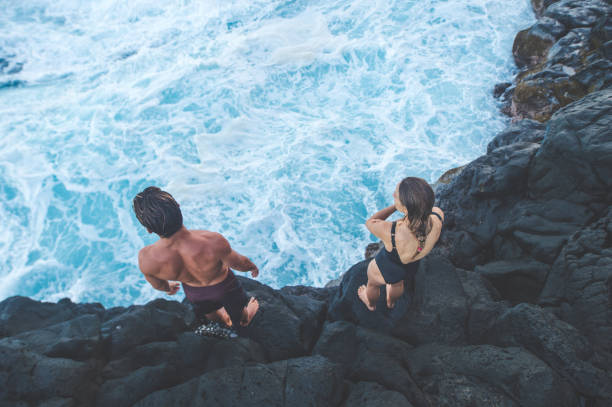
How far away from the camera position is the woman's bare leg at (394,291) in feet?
11.6

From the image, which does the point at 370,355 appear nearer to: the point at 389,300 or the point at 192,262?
the point at 389,300

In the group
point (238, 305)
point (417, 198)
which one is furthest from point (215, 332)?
point (417, 198)

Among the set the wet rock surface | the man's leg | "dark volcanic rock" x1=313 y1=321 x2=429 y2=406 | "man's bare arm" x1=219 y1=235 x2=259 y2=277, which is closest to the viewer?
"dark volcanic rock" x1=313 y1=321 x2=429 y2=406

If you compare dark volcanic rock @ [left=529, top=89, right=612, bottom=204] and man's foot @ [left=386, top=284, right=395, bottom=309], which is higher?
dark volcanic rock @ [left=529, top=89, right=612, bottom=204]

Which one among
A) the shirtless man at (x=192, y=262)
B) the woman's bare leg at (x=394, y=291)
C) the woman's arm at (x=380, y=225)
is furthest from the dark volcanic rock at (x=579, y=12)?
the shirtless man at (x=192, y=262)

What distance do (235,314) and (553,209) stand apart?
159 inches

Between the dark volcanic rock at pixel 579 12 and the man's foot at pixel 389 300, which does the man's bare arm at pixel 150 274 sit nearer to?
the man's foot at pixel 389 300

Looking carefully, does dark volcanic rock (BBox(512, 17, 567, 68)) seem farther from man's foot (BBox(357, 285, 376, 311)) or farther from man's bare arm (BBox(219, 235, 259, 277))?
man's bare arm (BBox(219, 235, 259, 277))

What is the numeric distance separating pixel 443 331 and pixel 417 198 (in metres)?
1.71

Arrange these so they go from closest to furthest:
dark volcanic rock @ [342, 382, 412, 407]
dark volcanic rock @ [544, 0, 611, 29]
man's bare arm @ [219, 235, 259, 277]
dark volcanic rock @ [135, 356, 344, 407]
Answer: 1. dark volcanic rock @ [342, 382, 412, 407]
2. dark volcanic rock @ [135, 356, 344, 407]
3. man's bare arm @ [219, 235, 259, 277]
4. dark volcanic rock @ [544, 0, 611, 29]

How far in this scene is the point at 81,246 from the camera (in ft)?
28.8

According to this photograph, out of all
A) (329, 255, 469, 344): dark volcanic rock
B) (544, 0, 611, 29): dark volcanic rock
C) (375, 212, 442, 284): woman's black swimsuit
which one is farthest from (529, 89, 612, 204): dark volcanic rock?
(544, 0, 611, 29): dark volcanic rock

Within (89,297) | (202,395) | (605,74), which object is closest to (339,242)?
(202,395)

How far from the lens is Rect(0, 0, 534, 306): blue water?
8430mm
